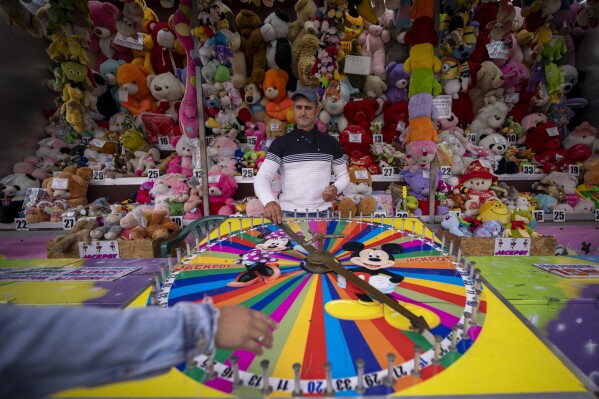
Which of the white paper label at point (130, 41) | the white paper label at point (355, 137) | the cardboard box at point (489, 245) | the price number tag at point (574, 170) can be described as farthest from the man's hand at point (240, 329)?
the price number tag at point (574, 170)

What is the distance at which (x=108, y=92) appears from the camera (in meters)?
3.01

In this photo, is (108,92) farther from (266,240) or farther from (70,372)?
(70,372)

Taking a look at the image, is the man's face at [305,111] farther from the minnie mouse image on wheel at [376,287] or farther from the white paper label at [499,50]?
the white paper label at [499,50]

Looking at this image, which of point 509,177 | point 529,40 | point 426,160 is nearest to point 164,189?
point 426,160

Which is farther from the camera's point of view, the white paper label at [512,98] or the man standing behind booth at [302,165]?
the white paper label at [512,98]

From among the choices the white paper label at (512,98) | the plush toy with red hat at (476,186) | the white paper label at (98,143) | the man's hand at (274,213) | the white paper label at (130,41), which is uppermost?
the white paper label at (130,41)

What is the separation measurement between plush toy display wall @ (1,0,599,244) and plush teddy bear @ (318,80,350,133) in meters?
0.01

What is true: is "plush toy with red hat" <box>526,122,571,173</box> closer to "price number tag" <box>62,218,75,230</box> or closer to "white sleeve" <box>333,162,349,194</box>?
"white sleeve" <box>333,162,349,194</box>

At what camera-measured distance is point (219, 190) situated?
8.25 feet

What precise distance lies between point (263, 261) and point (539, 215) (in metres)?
2.58

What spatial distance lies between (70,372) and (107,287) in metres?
0.65

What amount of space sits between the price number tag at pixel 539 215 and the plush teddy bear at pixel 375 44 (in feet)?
5.94

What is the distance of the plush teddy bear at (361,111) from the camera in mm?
2838

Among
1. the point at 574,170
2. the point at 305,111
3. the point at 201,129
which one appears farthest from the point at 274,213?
the point at 574,170
